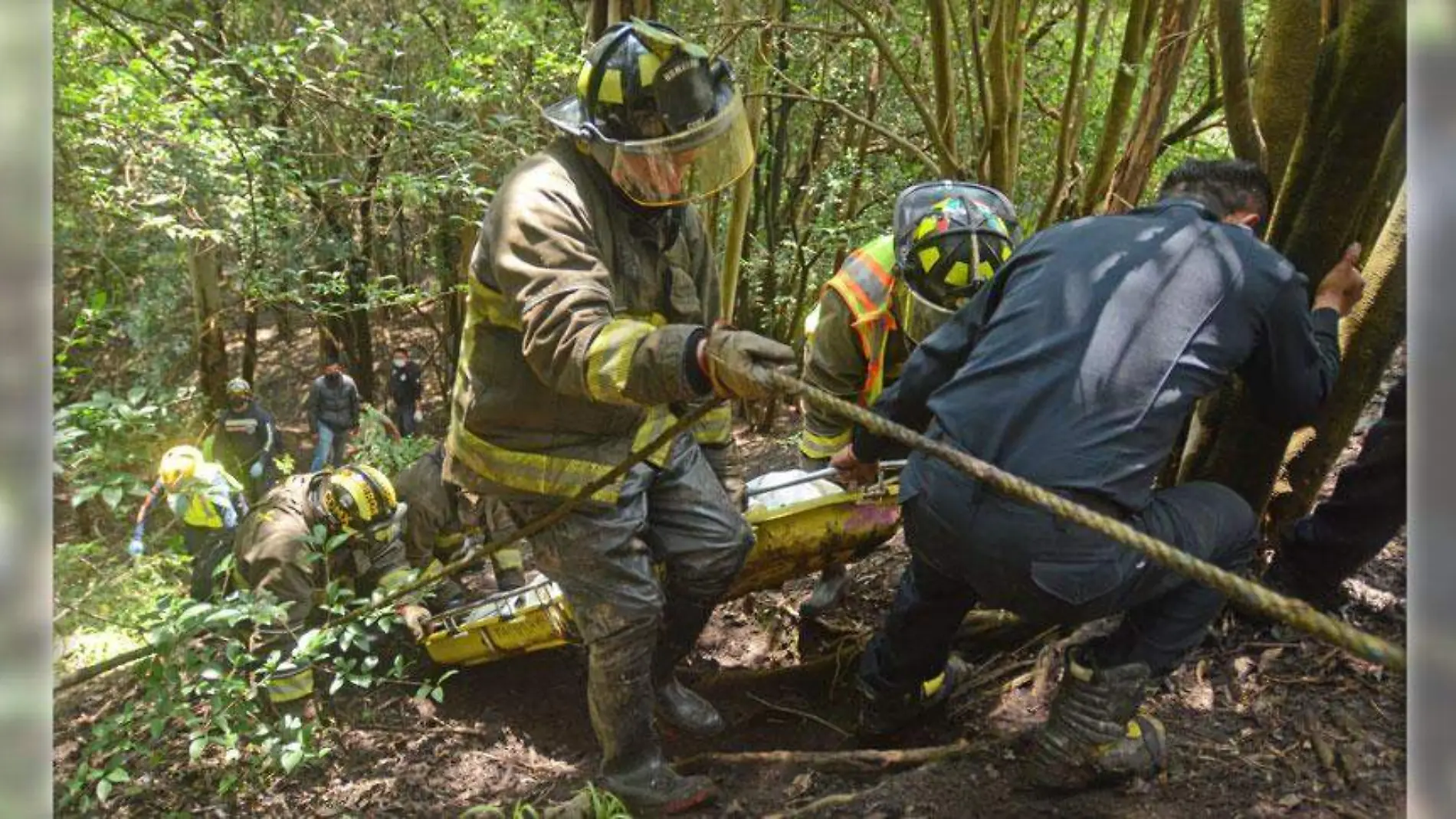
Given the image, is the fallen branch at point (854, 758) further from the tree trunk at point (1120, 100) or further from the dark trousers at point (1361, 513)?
the tree trunk at point (1120, 100)

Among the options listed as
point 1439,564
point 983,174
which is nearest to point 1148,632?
point 1439,564

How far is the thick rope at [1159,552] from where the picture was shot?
122 centimetres

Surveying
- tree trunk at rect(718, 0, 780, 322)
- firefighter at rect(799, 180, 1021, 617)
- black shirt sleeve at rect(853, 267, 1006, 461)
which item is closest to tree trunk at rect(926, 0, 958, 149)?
Result: tree trunk at rect(718, 0, 780, 322)

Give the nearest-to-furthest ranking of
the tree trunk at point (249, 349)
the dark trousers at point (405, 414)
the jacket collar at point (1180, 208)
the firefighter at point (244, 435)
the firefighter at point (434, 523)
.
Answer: the jacket collar at point (1180, 208) → the firefighter at point (434, 523) → the firefighter at point (244, 435) → the dark trousers at point (405, 414) → the tree trunk at point (249, 349)

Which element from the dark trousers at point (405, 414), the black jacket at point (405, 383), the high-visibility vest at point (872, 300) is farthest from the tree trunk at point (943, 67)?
the dark trousers at point (405, 414)

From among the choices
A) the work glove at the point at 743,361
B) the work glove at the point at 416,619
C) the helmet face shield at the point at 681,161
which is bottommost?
the work glove at the point at 416,619

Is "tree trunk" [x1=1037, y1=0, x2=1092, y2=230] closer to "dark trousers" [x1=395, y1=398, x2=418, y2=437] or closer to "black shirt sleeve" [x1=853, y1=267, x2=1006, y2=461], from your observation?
"black shirt sleeve" [x1=853, y1=267, x2=1006, y2=461]

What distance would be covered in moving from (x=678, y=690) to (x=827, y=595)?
88cm

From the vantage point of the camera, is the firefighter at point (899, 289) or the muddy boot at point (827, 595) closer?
the firefighter at point (899, 289)

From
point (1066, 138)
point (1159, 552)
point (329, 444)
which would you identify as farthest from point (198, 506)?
point (329, 444)

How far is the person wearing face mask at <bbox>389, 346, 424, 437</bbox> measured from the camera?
43.8 ft

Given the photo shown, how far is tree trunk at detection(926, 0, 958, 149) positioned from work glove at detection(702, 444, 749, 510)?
2.78 m

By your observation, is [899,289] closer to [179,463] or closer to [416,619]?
[416,619]

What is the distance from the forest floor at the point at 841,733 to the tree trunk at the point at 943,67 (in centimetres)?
249
